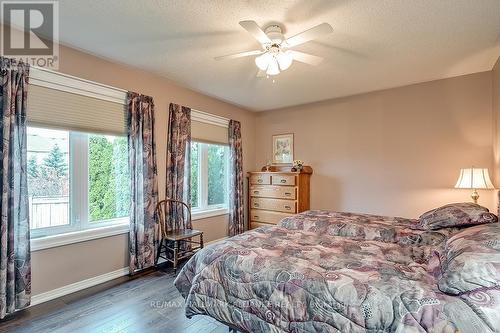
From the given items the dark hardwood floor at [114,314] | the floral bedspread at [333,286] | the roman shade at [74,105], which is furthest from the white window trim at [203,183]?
the floral bedspread at [333,286]

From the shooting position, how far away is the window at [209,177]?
414cm

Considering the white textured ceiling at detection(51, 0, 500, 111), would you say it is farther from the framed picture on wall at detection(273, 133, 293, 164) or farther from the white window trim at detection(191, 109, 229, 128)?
the framed picture on wall at detection(273, 133, 293, 164)

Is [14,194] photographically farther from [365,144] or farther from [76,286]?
[365,144]

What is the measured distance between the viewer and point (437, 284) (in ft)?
4.27

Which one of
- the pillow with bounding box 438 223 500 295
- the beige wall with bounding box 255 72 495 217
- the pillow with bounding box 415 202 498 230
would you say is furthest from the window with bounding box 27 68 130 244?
the pillow with bounding box 415 202 498 230

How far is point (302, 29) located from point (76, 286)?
334cm

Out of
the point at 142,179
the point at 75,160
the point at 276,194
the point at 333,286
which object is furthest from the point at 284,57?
the point at 276,194

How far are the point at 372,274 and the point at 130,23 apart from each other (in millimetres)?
2591

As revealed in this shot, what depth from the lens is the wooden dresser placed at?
4.18m

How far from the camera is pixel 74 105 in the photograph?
8.71 feet

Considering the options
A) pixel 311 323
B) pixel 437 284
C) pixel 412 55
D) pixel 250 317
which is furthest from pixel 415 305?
pixel 412 55

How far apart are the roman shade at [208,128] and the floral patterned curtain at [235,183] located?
0.15m

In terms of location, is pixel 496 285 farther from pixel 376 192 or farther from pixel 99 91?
pixel 99 91

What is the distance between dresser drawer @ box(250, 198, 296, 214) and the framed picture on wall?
0.85m
